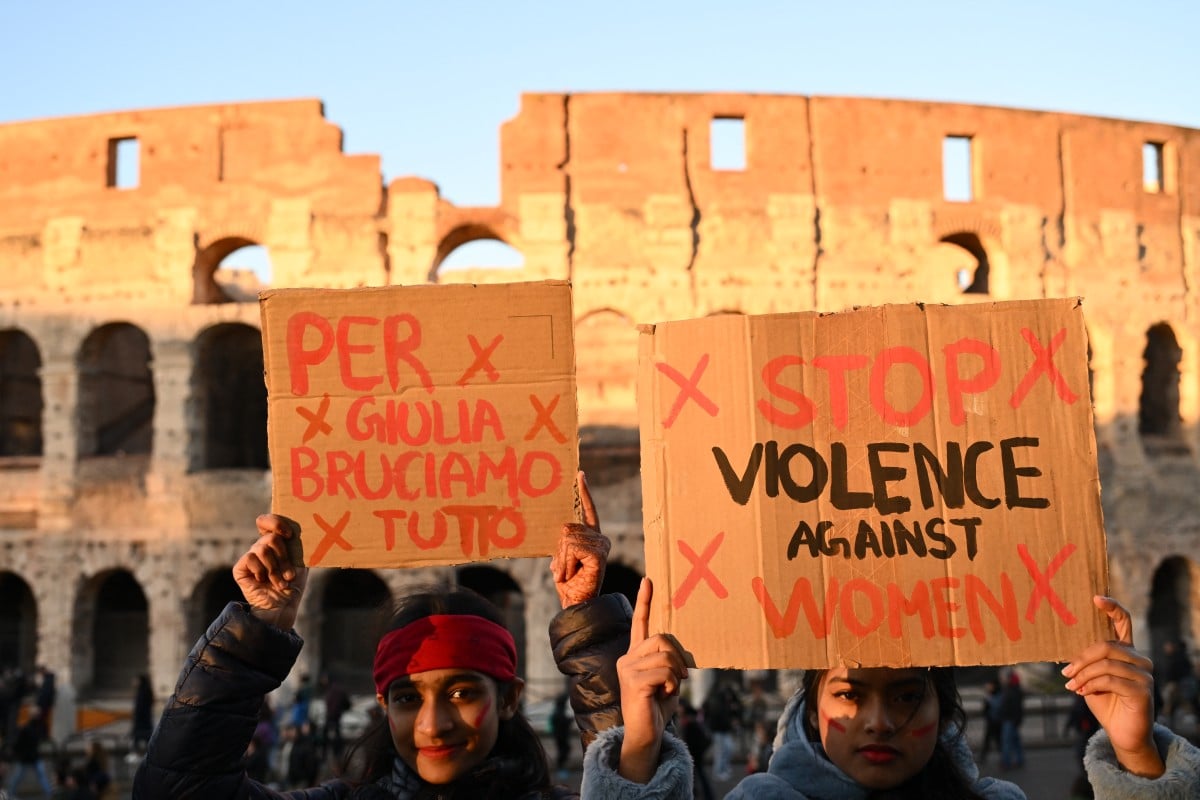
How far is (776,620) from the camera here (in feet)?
8.57

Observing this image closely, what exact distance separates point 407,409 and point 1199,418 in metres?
19.7

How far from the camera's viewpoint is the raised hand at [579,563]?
9.68 feet

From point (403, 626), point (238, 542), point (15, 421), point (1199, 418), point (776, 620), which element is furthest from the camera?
point (15, 421)

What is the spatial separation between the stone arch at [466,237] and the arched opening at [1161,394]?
11.5 meters

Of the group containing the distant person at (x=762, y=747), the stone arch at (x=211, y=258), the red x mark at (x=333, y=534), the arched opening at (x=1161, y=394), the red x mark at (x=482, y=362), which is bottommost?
the distant person at (x=762, y=747)

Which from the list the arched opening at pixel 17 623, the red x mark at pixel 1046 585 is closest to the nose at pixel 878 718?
the red x mark at pixel 1046 585

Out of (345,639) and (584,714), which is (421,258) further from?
(584,714)

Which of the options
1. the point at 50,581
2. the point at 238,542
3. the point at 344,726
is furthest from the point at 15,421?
the point at 344,726

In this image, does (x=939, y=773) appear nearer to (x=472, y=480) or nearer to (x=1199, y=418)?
(x=472, y=480)

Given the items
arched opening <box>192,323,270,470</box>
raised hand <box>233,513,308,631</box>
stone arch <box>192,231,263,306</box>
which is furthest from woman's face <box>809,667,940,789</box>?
arched opening <box>192,323,270,470</box>

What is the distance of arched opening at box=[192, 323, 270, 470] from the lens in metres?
19.5

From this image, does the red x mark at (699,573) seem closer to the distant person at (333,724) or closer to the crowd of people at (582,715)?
the crowd of people at (582,715)

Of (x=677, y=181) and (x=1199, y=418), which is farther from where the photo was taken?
(x=1199, y=418)

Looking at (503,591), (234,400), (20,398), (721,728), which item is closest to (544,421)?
(721,728)
